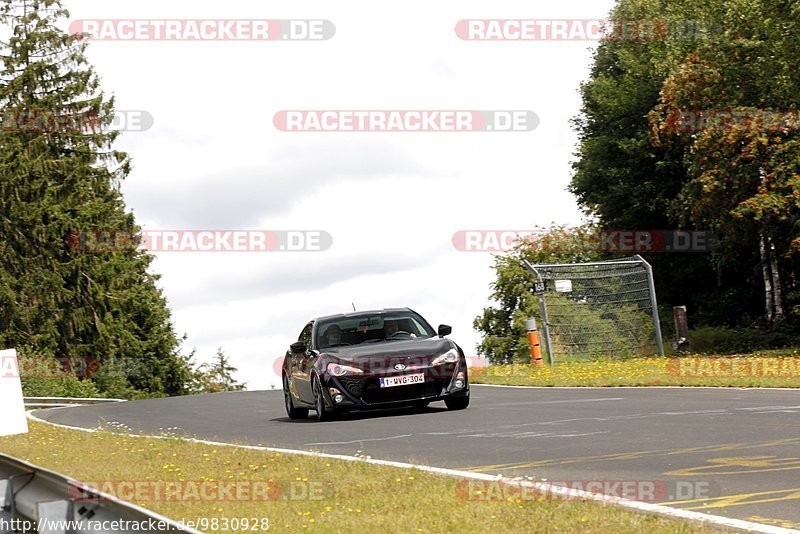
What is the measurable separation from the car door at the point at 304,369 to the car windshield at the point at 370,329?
31cm

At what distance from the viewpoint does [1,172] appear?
2099 inches

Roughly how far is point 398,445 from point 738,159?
83.6 ft

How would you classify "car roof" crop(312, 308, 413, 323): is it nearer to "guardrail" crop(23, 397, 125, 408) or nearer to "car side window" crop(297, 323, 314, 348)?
"car side window" crop(297, 323, 314, 348)

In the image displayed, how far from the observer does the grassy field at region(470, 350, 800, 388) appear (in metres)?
21.4

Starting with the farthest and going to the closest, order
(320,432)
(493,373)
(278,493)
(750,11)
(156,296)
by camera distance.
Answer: (156,296) < (750,11) < (493,373) < (320,432) < (278,493)

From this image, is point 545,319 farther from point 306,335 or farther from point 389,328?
point 389,328

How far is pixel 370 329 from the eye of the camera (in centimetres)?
1845

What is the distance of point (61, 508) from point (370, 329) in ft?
40.9

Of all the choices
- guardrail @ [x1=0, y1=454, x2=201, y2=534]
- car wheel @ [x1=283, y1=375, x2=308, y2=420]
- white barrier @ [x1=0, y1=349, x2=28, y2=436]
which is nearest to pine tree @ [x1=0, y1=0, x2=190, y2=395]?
car wheel @ [x1=283, y1=375, x2=308, y2=420]

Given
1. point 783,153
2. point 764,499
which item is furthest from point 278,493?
point 783,153

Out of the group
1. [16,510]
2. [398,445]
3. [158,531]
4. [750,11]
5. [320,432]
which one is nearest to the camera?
[158,531]

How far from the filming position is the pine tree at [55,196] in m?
54.2

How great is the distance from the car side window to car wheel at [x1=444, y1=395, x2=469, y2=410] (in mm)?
2268

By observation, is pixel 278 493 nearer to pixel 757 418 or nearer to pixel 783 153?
pixel 757 418
